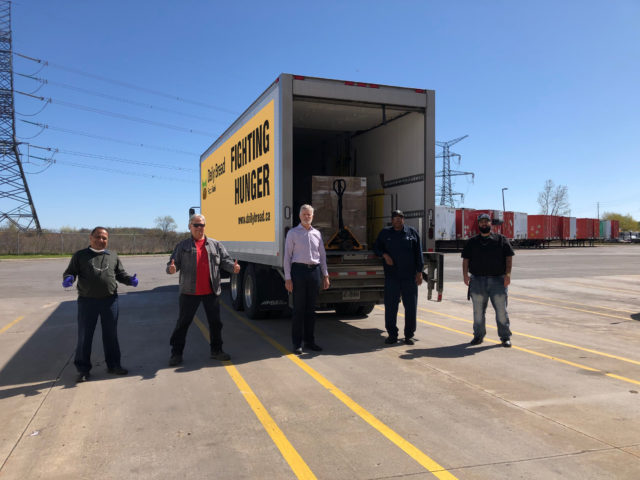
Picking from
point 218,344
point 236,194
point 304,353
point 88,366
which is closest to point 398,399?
point 304,353

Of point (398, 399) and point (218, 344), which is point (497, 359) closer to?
point (398, 399)

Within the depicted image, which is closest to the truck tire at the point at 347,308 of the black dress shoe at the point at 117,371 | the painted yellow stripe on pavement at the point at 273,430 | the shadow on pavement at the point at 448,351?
the shadow on pavement at the point at 448,351

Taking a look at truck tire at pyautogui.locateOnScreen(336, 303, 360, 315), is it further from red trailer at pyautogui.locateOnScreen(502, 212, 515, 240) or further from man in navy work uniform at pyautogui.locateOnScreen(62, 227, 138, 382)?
red trailer at pyautogui.locateOnScreen(502, 212, 515, 240)

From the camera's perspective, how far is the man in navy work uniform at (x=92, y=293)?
5.19 m

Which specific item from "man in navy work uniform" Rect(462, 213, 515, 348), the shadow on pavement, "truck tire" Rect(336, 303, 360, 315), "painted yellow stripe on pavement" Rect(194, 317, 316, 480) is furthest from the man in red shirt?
"truck tire" Rect(336, 303, 360, 315)

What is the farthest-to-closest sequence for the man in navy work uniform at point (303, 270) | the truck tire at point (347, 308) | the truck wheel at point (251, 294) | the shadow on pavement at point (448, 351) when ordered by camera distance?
the truck tire at point (347, 308) < the truck wheel at point (251, 294) < the man in navy work uniform at point (303, 270) < the shadow on pavement at point (448, 351)

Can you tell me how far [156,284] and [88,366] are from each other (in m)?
11.2

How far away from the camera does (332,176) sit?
866 centimetres

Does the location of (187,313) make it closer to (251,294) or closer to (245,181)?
(251,294)

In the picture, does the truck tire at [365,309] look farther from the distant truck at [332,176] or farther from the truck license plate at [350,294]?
the truck license plate at [350,294]

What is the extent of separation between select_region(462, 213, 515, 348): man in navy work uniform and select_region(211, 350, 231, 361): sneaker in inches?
134

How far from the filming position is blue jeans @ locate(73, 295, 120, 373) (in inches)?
205

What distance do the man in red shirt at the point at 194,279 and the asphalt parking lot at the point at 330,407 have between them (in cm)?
38

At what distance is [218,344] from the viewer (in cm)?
607
